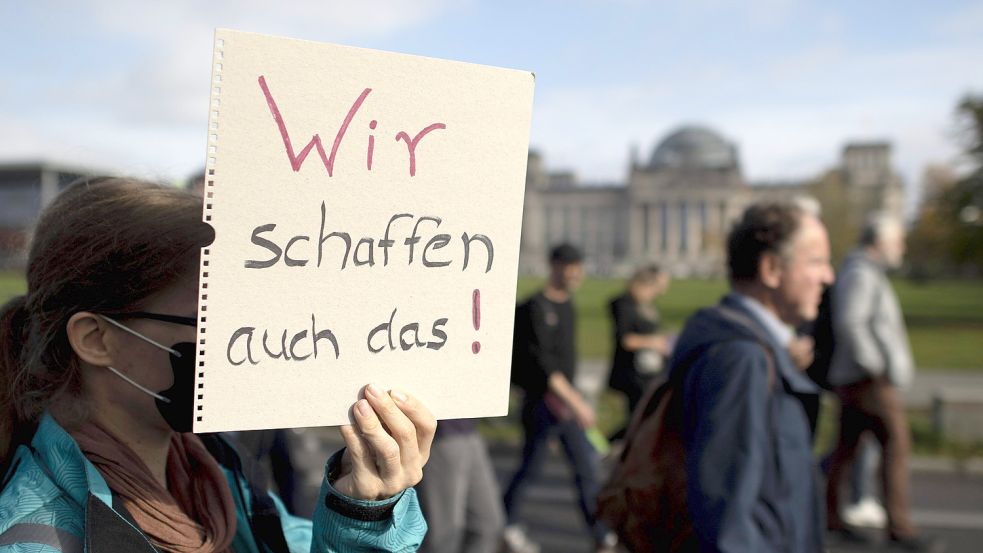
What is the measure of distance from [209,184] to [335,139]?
0.19 meters

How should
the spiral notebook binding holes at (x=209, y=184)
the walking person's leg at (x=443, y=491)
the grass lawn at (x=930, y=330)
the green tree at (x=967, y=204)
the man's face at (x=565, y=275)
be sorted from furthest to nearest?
the green tree at (x=967, y=204) → the grass lawn at (x=930, y=330) → the man's face at (x=565, y=275) → the walking person's leg at (x=443, y=491) → the spiral notebook binding holes at (x=209, y=184)

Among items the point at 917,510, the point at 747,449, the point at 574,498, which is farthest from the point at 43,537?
the point at 917,510

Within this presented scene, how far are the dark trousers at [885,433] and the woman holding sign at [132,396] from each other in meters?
4.40

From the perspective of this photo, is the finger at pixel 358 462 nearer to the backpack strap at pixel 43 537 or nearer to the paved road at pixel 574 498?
the backpack strap at pixel 43 537

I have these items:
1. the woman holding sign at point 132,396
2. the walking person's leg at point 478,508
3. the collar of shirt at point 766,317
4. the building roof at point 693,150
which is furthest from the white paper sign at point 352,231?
the building roof at point 693,150

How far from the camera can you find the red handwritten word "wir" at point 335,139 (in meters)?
1.22

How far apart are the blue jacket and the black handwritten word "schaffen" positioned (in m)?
1.15

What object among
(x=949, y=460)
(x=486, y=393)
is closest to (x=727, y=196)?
(x=949, y=460)

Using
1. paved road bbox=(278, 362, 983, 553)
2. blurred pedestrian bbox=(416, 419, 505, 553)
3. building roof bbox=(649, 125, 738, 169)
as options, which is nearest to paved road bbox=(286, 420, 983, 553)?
paved road bbox=(278, 362, 983, 553)

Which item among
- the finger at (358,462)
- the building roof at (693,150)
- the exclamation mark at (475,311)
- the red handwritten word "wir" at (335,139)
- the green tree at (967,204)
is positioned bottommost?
the finger at (358,462)

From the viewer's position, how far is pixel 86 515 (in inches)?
49.5

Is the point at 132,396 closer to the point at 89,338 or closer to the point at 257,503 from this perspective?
the point at 89,338

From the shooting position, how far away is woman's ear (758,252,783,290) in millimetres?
2695

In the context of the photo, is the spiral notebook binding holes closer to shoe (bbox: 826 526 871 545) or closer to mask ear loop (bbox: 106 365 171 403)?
mask ear loop (bbox: 106 365 171 403)
